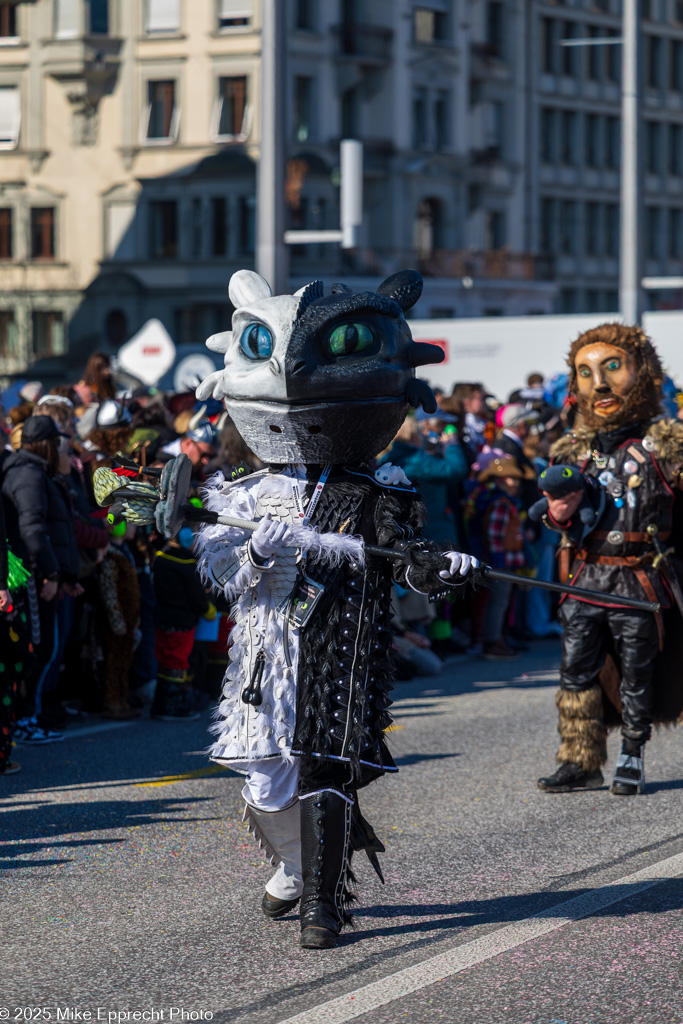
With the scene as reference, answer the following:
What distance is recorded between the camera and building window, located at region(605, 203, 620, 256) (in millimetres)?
56812

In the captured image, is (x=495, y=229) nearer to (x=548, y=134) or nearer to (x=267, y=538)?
(x=548, y=134)

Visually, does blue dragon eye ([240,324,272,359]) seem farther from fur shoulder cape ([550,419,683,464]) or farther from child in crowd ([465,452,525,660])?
child in crowd ([465,452,525,660])

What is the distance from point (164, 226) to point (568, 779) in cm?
3716

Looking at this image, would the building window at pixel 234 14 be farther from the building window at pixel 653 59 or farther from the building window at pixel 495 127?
the building window at pixel 653 59

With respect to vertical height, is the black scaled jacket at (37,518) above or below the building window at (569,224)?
below

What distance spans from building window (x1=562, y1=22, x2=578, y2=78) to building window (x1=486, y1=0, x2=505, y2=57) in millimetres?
4088

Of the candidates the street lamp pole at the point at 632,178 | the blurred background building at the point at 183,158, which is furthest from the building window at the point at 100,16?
the street lamp pole at the point at 632,178

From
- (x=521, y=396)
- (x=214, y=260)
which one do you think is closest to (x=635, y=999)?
(x=521, y=396)

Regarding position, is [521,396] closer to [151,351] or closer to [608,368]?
[151,351]

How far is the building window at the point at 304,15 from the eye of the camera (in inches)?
1700

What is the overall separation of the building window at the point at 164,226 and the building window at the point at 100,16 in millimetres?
4961

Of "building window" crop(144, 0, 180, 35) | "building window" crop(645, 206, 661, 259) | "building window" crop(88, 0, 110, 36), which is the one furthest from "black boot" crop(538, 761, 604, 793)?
"building window" crop(645, 206, 661, 259)

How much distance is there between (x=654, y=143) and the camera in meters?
59.2

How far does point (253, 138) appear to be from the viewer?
4209 cm
